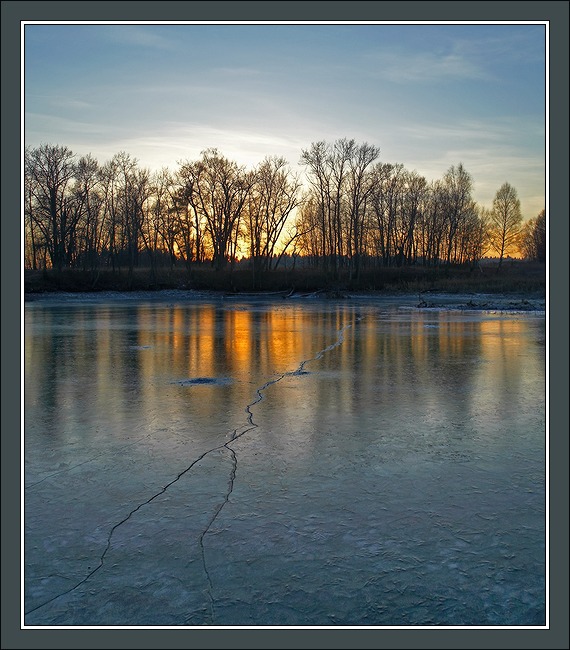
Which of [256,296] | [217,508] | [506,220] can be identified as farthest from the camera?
[506,220]

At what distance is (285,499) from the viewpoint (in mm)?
4641

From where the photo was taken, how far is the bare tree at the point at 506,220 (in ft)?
258

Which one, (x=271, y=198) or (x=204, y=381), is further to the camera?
(x=271, y=198)

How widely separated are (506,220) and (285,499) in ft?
269

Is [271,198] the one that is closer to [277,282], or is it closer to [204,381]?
[277,282]

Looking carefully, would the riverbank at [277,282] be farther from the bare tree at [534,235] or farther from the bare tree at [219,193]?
the bare tree at [534,235]

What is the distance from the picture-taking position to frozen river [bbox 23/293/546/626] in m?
3.26

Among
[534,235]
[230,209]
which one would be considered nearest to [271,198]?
[230,209]

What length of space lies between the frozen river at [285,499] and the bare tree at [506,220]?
74531 mm

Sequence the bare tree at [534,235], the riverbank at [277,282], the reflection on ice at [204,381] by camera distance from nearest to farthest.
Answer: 1. the reflection on ice at [204,381]
2. the riverbank at [277,282]
3. the bare tree at [534,235]

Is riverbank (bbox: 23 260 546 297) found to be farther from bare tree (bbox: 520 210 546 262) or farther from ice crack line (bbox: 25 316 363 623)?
ice crack line (bbox: 25 316 363 623)

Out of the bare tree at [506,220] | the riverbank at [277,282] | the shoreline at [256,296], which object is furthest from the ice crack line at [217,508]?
the bare tree at [506,220]

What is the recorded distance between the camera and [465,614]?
10.3 feet

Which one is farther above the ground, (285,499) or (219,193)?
(219,193)
